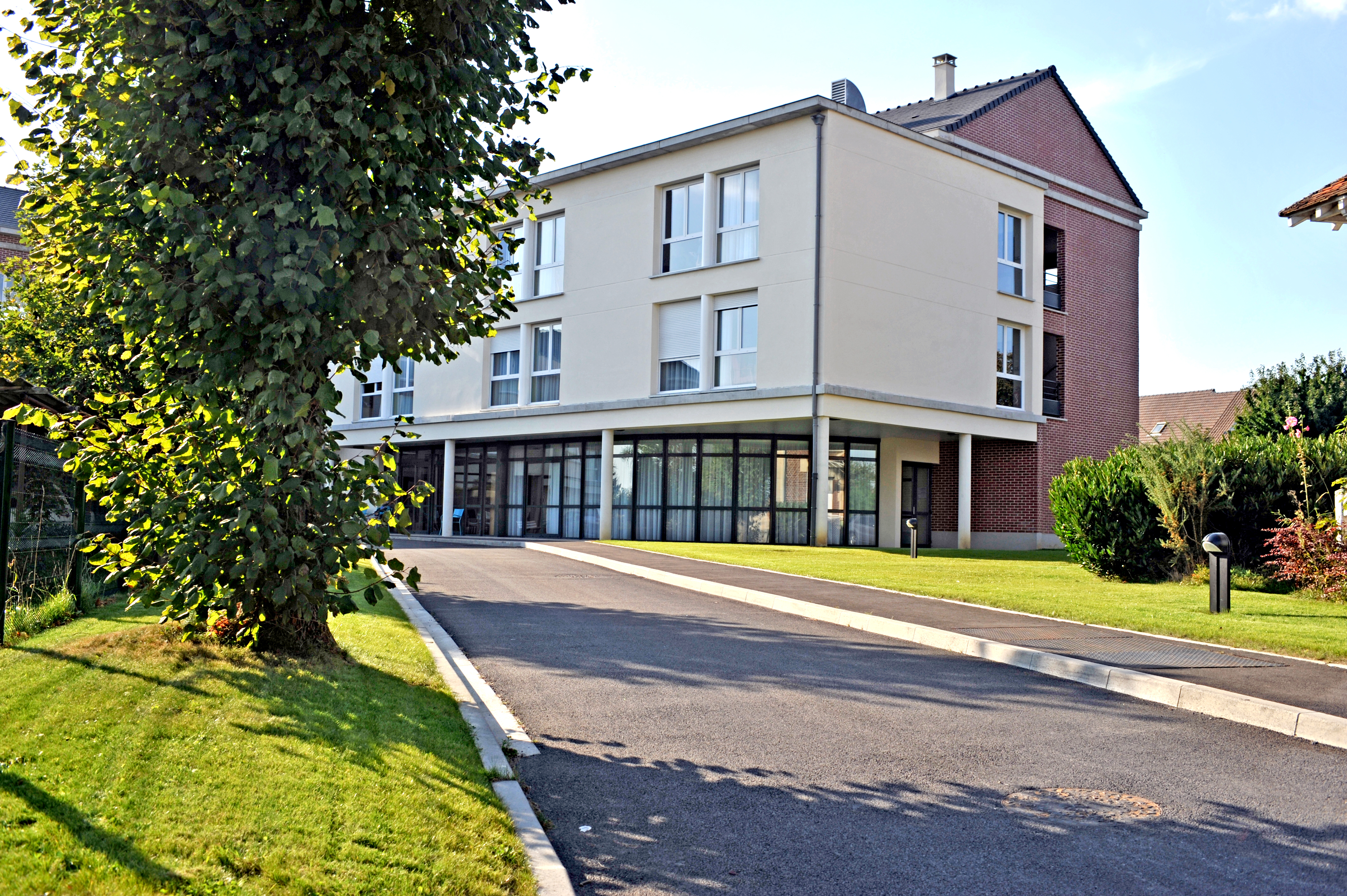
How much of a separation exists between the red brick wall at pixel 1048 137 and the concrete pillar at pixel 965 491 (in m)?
8.70

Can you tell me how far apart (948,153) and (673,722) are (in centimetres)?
2440

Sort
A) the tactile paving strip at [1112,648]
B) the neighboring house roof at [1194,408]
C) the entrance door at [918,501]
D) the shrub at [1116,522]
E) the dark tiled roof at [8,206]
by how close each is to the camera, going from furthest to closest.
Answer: the neighboring house roof at [1194,408]
the dark tiled roof at [8,206]
the entrance door at [918,501]
the shrub at [1116,522]
the tactile paving strip at [1112,648]

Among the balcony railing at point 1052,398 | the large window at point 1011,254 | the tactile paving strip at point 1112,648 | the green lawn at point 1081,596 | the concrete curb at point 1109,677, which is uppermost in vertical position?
the large window at point 1011,254

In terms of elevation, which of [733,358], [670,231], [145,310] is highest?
[670,231]

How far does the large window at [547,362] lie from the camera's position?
1214 inches

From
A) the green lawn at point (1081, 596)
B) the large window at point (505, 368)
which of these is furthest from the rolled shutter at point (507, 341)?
the green lawn at point (1081, 596)

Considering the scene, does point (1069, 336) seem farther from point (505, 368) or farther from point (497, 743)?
point (497, 743)

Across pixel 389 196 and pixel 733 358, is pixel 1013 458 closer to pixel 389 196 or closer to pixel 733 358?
pixel 733 358

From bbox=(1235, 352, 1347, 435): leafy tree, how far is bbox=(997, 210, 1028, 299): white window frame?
706 centimetres

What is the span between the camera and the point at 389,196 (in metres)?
6.57

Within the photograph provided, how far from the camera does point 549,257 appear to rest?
3156 centimetres

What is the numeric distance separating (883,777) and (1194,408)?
205 ft

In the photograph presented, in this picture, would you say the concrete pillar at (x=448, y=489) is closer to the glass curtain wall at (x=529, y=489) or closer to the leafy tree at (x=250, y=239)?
the glass curtain wall at (x=529, y=489)

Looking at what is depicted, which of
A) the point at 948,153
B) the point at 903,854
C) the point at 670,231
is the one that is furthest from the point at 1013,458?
the point at 903,854
